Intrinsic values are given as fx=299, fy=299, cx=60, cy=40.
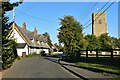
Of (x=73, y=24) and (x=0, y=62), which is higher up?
(x=73, y=24)

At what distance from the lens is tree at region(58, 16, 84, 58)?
46.8m

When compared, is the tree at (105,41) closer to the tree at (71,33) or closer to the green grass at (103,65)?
the tree at (71,33)

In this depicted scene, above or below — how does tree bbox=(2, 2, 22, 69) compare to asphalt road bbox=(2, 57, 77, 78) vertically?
above

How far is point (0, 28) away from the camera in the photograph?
22.6 meters

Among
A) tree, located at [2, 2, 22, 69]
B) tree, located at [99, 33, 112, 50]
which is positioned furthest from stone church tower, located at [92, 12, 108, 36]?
tree, located at [2, 2, 22, 69]

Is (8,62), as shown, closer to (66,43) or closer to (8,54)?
(8,54)

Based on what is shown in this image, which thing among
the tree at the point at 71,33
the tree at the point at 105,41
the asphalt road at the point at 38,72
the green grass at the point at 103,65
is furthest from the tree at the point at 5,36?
the tree at the point at 105,41

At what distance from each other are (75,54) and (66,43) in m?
9.15

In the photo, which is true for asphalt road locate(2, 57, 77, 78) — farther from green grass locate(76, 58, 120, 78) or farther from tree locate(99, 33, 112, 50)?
tree locate(99, 33, 112, 50)

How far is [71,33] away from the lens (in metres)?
46.8

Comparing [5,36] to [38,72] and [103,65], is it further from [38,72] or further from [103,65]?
[103,65]

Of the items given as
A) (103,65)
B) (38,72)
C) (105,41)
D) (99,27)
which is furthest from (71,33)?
(99,27)

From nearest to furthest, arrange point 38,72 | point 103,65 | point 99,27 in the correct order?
point 38,72
point 103,65
point 99,27

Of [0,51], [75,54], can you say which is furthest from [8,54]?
[75,54]
